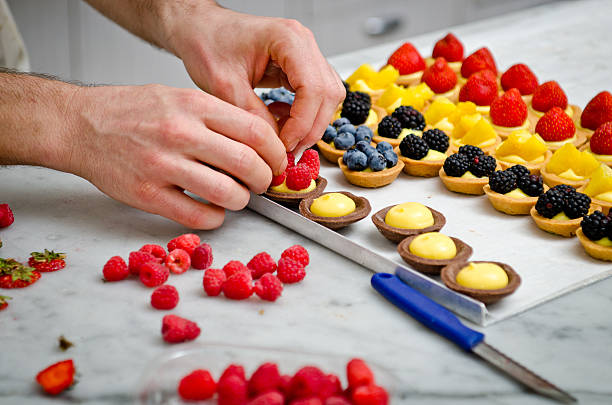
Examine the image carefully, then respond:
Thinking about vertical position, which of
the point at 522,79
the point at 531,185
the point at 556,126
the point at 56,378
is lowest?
the point at 56,378

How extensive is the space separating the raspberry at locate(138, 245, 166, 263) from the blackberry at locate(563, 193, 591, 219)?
88 cm

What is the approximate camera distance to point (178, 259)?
53.6 inches

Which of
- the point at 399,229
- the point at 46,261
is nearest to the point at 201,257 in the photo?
the point at 46,261

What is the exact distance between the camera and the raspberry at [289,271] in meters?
1.31

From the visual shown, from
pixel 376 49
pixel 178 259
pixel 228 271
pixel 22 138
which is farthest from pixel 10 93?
pixel 376 49

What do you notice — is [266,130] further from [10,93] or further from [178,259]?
[10,93]

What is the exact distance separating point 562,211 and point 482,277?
387mm

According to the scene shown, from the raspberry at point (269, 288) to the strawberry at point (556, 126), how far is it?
1084mm

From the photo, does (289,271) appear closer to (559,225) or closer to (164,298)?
(164,298)

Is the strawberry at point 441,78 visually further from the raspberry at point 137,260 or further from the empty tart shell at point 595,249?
the raspberry at point 137,260

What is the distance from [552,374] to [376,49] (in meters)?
2.13

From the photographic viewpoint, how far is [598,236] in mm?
1384

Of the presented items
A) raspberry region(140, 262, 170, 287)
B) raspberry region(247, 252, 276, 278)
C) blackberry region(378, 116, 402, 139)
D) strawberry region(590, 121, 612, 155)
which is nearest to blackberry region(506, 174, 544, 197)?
strawberry region(590, 121, 612, 155)

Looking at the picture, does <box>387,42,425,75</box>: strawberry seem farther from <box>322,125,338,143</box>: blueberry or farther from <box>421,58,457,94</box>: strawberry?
<box>322,125,338,143</box>: blueberry
